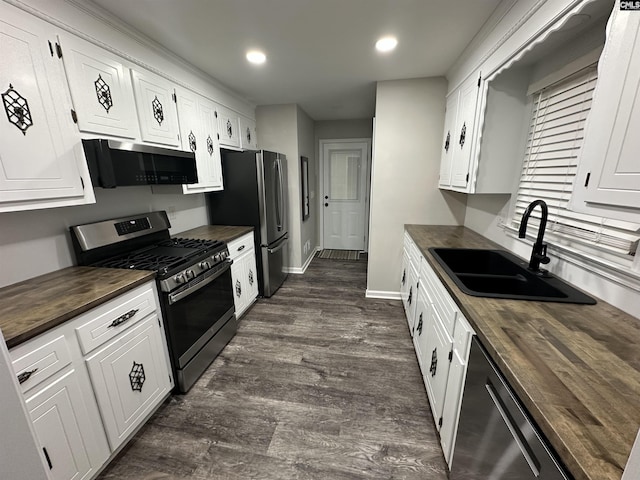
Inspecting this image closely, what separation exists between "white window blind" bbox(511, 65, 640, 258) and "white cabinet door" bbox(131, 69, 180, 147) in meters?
2.62

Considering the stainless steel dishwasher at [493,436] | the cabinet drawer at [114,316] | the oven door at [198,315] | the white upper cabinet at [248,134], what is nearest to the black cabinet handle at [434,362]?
the stainless steel dishwasher at [493,436]

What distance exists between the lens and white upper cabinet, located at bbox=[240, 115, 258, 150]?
130 inches

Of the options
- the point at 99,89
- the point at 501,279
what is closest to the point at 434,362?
the point at 501,279

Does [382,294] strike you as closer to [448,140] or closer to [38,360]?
[448,140]

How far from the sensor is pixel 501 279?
5.32 feet

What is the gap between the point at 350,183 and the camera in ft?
16.1

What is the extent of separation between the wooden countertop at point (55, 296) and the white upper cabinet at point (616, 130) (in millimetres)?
2092

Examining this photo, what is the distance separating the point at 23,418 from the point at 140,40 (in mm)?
2312

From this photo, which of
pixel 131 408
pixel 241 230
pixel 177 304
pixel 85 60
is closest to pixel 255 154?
pixel 241 230

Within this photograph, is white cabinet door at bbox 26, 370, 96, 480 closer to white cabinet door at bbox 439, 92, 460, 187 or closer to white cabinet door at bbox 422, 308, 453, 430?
white cabinet door at bbox 422, 308, 453, 430

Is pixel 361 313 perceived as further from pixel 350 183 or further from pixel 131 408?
pixel 350 183

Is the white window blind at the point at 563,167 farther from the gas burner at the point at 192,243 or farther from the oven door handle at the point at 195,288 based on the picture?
the gas burner at the point at 192,243

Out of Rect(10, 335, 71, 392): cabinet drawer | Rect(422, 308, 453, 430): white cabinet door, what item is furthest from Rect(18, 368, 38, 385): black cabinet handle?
Rect(422, 308, 453, 430): white cabinet door

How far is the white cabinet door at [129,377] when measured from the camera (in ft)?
4.25
